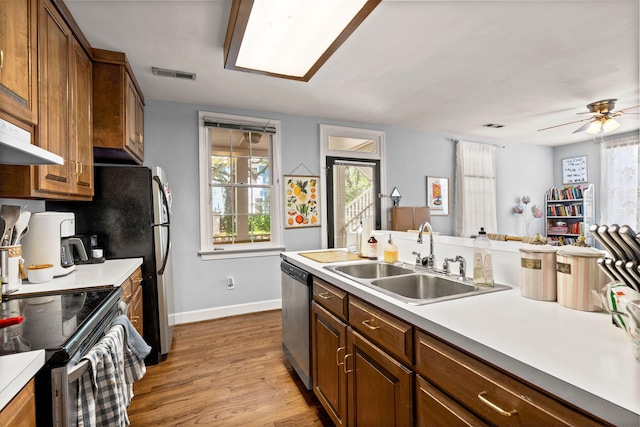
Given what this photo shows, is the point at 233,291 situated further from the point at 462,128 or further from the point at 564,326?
the point at 462,128

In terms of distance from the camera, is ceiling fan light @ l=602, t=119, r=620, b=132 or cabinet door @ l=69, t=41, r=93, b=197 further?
ceiling fan light @ l=602, t=119, r=620, b=132

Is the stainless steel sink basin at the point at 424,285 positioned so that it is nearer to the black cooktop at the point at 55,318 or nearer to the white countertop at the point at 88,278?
the black cooktop at the point at 55,318

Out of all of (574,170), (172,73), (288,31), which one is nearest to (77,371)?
(288,31)

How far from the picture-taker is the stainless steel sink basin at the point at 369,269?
6.14ft

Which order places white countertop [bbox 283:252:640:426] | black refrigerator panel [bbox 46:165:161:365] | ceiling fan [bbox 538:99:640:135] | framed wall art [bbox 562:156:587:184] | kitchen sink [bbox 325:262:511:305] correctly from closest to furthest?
1. white countertop [bbox 283:252:640:426]
2. kitchen sink [bbox 325:262:511:305]
3. black refrigerator panel [bbox 46:165:161:365]
4. ceiling fan [bbox 538:99:640:135]
5. framed wall art [bbox 562:156:587:184]

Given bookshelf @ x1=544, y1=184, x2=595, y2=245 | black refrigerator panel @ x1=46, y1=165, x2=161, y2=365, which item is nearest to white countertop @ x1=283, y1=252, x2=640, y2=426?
black refrigerator panel @ x1=46, y1=165, x2=161, y2=365

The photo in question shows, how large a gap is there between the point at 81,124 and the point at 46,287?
112 cm

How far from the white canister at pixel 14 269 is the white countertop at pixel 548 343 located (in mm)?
1830

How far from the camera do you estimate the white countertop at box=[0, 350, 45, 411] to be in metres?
0.68

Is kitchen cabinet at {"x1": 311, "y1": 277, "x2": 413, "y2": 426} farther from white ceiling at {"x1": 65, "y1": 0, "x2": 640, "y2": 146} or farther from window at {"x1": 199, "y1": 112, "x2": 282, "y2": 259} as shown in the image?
window at {"x1": 199, "y1": 112, "x2": 282, "y2": 259}

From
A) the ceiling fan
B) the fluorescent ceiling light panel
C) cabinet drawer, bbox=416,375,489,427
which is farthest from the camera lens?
the ceiling fan

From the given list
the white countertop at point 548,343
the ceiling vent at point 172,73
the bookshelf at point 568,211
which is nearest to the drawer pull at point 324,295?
the white countertop at point 548,343

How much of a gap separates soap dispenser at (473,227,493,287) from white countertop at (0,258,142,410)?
1607 millimetres

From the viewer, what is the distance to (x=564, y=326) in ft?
2.89
